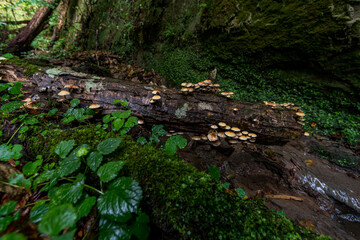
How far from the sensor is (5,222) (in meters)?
1.02

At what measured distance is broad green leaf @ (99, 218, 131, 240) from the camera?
1033 millimetres

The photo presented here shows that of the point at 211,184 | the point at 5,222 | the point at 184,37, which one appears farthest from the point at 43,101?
the point at 184,37

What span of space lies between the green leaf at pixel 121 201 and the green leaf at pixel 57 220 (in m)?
0.24

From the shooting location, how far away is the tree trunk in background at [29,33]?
6066 mm

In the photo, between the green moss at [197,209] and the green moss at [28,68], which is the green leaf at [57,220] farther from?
the green moss at [28,68]

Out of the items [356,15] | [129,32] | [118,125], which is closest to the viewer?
[118,125]

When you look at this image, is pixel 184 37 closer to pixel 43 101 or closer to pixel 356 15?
pixel 356 15

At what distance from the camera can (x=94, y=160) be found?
1.46 m

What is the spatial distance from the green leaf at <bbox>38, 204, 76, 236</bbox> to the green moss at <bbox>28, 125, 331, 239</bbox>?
56 centimetres

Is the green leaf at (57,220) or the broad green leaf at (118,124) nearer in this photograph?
the green leaf at (57,220)

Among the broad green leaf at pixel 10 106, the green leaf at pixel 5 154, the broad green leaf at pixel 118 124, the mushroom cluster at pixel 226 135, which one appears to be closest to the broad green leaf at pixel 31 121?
the broad green leaf at pixel 10 106

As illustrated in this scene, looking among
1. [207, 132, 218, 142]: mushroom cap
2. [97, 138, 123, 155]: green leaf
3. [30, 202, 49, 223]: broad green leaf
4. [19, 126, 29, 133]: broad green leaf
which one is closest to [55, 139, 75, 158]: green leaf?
[97, 138, 123, 155]: green leaf

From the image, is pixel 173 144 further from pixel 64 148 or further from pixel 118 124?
pixel 64 148

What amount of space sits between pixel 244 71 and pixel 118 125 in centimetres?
543
